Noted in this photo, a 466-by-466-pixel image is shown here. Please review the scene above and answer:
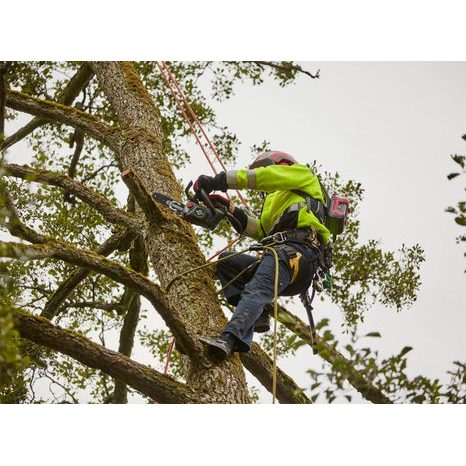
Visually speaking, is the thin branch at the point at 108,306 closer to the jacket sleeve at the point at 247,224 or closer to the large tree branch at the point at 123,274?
the jacket sleeve at the point at 247,224

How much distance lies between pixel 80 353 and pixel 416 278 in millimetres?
5396

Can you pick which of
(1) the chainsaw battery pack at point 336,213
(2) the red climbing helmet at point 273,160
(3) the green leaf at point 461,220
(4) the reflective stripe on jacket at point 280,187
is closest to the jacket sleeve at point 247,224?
(4) the reflective stripe on jacket at point 280,187

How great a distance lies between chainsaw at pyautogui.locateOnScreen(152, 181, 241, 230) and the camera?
421cm

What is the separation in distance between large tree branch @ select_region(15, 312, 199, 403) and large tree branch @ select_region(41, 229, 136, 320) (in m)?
2.16

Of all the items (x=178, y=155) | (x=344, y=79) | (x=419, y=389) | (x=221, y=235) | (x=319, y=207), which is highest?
(x=344, y=79)

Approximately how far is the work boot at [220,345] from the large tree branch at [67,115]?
2.23 meters

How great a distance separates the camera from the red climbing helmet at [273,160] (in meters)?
4.58

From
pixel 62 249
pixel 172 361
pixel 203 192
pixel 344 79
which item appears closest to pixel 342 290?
pixel 172 361

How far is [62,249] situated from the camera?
10.3 feet

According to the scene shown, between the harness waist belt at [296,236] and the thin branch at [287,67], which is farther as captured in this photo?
the thin branch at [287,67]

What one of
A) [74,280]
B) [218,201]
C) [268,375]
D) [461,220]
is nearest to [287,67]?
[218,201]

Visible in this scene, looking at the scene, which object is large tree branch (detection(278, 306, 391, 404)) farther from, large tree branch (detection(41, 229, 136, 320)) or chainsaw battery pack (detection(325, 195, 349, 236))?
large tree branch (detection(41, 229, 136, 320))

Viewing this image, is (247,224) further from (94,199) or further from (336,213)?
(94,199)

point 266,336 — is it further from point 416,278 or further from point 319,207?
point 319,207
